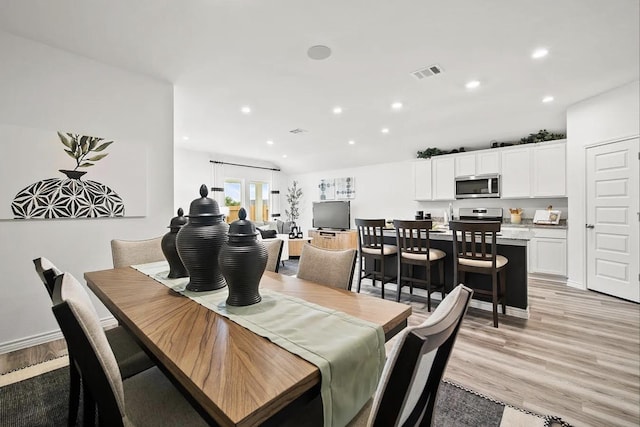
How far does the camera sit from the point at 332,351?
0.83 meters

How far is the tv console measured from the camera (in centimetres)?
694

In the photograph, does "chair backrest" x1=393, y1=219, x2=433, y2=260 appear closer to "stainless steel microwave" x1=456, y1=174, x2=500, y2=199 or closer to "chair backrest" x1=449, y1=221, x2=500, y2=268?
"chair backrest" x1=449, y1=221, x2=500, y2=268

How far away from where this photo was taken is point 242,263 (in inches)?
45.5

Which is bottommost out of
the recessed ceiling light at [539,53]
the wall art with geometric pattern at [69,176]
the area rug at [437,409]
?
the area rug at [437,409]

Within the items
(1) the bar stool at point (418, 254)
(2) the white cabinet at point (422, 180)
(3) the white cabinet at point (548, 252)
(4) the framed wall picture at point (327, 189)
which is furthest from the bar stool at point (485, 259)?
(4) the framed wall picture at point (327, 189)

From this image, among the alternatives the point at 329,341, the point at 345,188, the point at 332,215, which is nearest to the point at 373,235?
the point at 329,341

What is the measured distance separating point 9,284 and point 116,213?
928 mm

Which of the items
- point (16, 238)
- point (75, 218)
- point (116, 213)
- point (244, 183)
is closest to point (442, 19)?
point (116, 213)

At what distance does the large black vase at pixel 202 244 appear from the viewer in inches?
54.3

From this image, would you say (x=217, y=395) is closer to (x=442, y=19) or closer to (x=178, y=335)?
(x=178, y=335)

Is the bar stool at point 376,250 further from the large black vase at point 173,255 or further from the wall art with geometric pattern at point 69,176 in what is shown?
the wall art with geometric pattern at point 69,176

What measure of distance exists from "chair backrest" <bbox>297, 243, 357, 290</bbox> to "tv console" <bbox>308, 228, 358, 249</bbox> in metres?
5.00

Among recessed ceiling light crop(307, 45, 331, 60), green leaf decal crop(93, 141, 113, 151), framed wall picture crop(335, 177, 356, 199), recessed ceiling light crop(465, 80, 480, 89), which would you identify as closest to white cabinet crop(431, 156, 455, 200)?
framed wall picture crop(335, 177, 356, 199)

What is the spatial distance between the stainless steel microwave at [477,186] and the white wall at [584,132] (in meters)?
1.17
